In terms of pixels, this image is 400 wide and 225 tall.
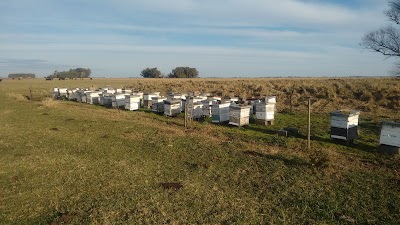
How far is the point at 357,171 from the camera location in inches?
432

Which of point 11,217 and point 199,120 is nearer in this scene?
point 11,217

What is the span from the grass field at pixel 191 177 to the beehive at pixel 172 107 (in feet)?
18.0

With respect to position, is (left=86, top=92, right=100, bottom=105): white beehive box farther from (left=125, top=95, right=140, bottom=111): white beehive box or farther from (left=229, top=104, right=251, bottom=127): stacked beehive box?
(left=229, top=104, right=251, bottom=127): stacked beehive box

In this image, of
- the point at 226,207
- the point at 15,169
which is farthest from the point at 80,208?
the point at 15,169

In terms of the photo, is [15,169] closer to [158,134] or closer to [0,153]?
[0,153]

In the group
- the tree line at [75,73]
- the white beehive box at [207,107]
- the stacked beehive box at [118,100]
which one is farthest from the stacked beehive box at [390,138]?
the tree line at [75,73]

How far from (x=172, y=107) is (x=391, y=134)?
50.5 ft

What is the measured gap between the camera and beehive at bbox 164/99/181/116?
80.2 feet

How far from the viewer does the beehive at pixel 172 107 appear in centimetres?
2444

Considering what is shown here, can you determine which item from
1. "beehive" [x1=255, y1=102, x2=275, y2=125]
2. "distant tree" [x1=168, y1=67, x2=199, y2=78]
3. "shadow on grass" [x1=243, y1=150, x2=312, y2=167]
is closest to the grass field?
"shadow on grass" [x1=243, y1=150, x2=312, y2=167]

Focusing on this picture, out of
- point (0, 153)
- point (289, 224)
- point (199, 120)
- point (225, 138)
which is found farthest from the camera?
point (199, 120)

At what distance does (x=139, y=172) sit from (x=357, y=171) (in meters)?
7.71

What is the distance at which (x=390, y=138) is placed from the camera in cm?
1341

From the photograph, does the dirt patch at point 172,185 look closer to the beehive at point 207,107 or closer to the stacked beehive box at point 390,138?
the stacked beehive box at point 390,138
